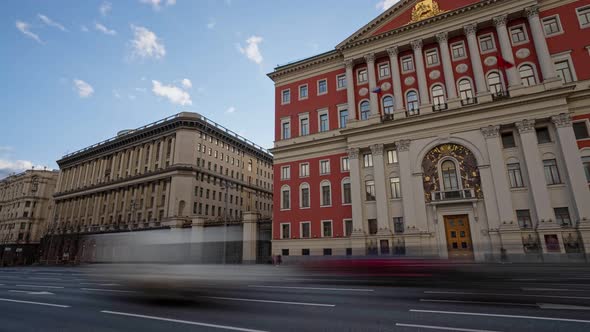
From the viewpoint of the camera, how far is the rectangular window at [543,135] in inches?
1041

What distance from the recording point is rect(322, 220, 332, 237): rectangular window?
1284 inches

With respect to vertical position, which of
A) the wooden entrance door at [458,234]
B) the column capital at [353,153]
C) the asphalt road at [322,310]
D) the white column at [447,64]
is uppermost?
the white column at [447,64]

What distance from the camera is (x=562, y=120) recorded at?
993 inches

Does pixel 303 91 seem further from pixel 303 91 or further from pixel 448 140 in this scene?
pixel 448 140

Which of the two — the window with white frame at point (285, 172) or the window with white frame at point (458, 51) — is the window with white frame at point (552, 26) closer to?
the window with white frame at point (458, 51)

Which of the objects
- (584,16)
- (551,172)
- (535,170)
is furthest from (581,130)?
(584,16)

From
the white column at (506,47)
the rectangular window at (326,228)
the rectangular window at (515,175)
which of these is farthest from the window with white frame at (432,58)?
the rectangular window at (326,228)

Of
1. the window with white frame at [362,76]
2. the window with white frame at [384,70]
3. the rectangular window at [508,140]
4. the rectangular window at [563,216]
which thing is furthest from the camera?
the window with white frame at [362,76]

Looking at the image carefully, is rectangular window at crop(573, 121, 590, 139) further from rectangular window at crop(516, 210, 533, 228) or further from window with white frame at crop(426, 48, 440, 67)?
window with white frame at crop(426, 48, 440, 67)

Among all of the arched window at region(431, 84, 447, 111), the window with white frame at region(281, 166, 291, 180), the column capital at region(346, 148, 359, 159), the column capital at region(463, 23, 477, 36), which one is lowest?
the window with white frame at region(281, 166, 291, 180)

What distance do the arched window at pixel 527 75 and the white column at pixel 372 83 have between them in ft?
43.6

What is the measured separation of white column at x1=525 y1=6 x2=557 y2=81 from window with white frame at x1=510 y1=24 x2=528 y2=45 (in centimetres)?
98

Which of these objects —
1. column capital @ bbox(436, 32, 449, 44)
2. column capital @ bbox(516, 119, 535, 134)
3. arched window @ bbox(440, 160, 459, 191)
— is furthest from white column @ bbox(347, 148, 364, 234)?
column capital @ bbox(516, 119, 535, 134)

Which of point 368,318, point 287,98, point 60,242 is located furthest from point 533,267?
point 60,242
